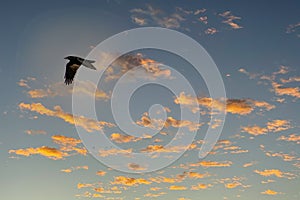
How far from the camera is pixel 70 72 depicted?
934 inches

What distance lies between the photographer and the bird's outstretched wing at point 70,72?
2338cm

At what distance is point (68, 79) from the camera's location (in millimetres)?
23406

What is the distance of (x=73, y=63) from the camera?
2322 cm

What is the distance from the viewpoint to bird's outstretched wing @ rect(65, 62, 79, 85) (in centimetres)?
2338

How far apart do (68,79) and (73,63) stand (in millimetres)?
1223
